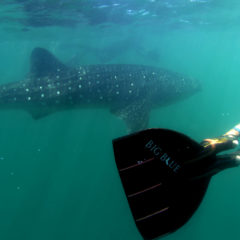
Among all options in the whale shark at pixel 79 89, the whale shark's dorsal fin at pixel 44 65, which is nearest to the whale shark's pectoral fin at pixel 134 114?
the whale shark at pixel 79 89

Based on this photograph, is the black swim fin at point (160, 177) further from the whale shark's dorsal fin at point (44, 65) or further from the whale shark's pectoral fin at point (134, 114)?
the whale shark's dorsal fin at point (44, 65)

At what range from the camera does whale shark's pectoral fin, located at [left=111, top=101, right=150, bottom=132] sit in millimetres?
8832

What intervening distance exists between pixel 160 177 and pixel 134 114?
6.56m

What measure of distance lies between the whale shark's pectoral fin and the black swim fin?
5.60 meters

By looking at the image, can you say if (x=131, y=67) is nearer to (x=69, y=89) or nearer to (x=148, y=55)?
(x=69, y=89)

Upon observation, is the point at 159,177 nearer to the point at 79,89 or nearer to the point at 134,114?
the point at 134,114

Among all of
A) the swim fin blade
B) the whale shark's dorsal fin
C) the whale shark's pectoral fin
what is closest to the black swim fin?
the swim fin blade

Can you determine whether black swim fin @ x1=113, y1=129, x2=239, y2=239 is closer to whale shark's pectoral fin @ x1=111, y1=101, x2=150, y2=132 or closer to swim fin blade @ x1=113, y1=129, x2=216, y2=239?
swim fin blade @ x1=113, y1=129, x2=216, y2=239

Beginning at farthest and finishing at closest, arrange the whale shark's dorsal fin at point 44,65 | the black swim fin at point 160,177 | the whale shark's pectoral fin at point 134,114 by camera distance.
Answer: the whale shark's dorsal fin at point 44,65
the whale shark's pectoral fin at point 134,114
the black swim fin at point 160,177

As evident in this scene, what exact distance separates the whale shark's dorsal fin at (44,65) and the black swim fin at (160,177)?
7412 millimetres

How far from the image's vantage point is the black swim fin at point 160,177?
2650 millimetres

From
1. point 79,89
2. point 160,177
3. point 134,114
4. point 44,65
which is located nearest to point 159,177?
point 160,177

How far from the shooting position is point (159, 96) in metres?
10.9

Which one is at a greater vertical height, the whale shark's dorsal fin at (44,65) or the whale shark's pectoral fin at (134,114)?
the whale shark's dorsal fin at (44,65)
